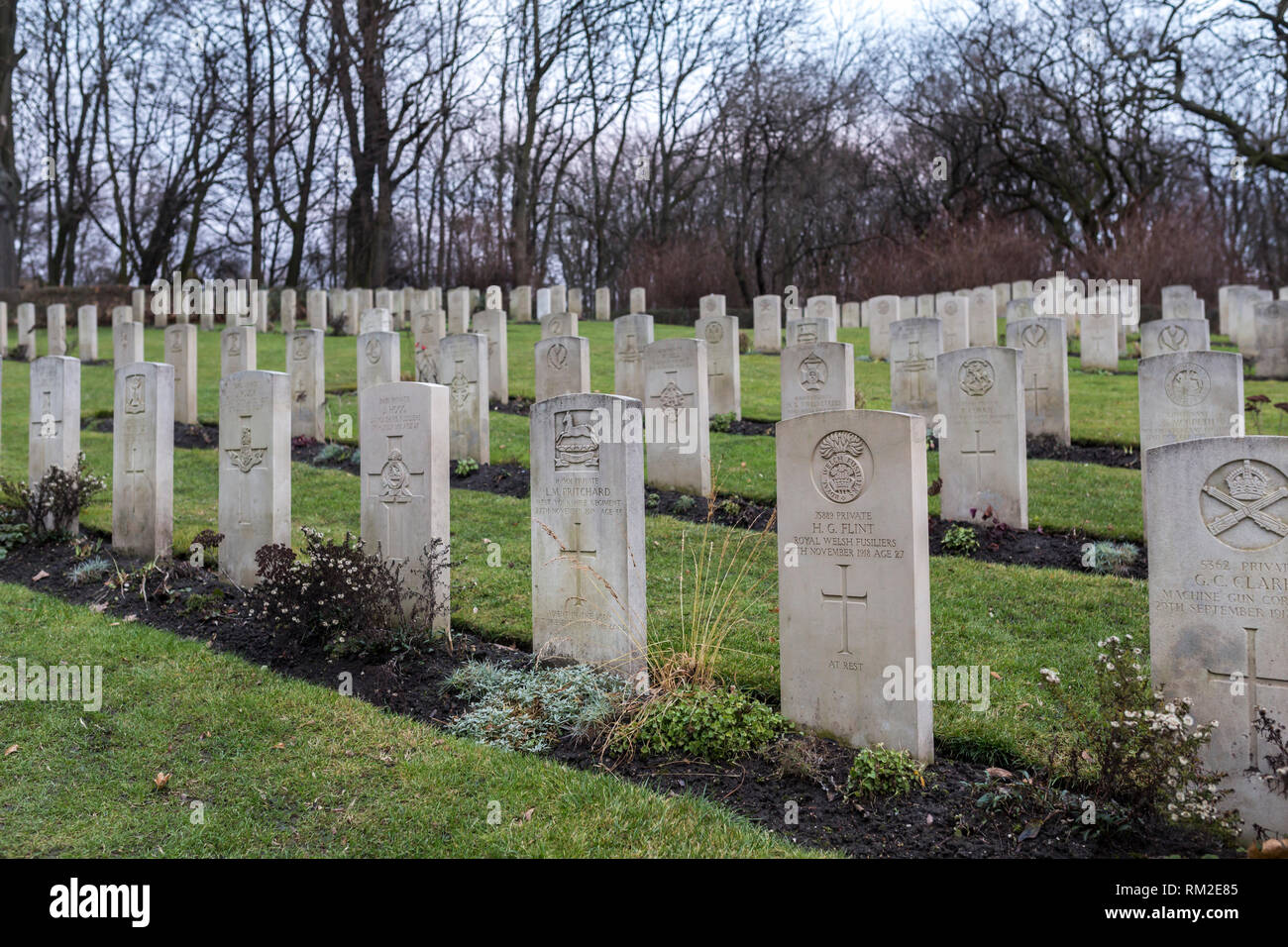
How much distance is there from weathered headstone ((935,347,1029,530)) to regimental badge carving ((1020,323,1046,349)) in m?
2.45

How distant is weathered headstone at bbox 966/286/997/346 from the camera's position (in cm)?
1725

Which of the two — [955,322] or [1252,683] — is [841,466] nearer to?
[1252,683]

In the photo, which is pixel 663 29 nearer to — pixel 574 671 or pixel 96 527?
pixel 96 527

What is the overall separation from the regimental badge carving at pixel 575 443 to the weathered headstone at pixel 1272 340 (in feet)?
46.3

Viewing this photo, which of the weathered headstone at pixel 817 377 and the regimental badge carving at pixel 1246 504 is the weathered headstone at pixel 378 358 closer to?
the weathered headstone at pixel 817 377

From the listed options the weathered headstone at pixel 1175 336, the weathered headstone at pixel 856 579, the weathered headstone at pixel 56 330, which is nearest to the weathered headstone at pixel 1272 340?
the weathered headstone at pixel 1175 336

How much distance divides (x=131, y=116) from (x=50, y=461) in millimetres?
25916

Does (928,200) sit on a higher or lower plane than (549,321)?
higher

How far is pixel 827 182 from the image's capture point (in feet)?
105

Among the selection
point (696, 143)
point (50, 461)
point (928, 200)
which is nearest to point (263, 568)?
point (50, 461)

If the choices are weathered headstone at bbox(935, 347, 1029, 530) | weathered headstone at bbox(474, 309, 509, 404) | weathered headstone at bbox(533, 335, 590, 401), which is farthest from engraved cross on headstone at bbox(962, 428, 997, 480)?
weathered headstone at bbox(474, 309, 509, 404)
